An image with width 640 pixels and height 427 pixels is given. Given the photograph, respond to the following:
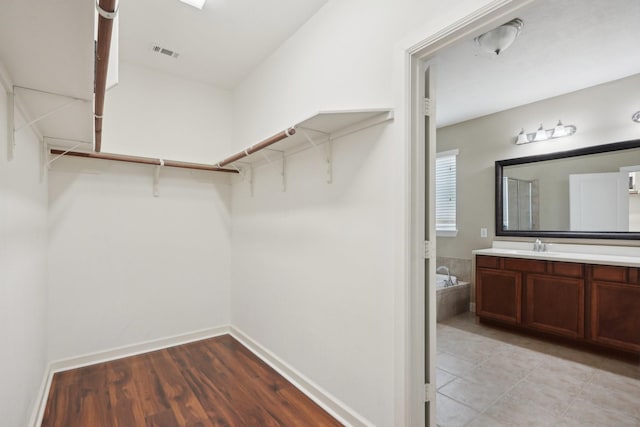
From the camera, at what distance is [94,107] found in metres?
1.56

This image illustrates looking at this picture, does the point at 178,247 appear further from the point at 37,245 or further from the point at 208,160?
the point at 37,245

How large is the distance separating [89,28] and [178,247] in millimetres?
2607

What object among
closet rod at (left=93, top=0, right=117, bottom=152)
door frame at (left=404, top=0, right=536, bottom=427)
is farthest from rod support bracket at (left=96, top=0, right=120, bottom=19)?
door frame at (left=404, top=0, right=536, bottom=427)

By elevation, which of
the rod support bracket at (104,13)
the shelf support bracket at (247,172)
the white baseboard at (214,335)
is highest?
the rod support bracket at (104,13)

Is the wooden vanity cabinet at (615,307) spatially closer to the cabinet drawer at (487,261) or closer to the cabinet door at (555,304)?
the cabinet door at (555,304)

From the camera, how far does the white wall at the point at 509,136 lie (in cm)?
310

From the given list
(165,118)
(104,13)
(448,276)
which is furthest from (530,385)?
(165,118)

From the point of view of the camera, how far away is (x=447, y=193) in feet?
15.1

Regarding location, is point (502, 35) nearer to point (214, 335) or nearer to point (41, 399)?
point (214, 335)

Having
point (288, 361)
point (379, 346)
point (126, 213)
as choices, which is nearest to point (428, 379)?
point (379, 346)

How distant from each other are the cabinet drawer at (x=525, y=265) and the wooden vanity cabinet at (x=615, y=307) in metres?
0.41

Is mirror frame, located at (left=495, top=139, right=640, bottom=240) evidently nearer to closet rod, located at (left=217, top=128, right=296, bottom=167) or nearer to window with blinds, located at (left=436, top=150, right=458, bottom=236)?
window with blinds, located at (left=436, top=150, right=458, bottom=236)

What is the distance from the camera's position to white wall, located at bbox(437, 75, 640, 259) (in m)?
3.10

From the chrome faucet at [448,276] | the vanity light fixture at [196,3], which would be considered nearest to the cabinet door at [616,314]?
the chrome faucet at [448,276]
